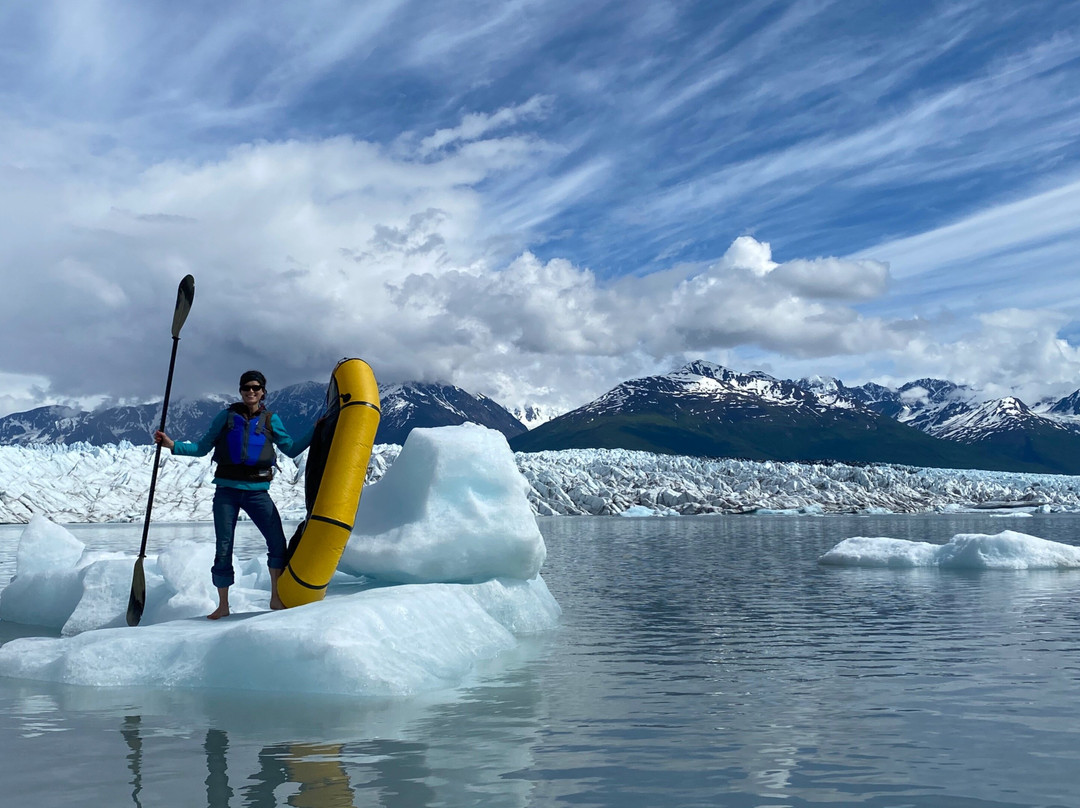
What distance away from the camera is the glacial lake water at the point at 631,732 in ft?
18.1

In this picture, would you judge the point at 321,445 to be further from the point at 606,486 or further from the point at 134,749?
the point at 606,486

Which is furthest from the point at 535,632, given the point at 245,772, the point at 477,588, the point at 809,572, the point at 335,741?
the point at 809,572

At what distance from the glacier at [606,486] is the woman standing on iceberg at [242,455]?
6583 centimetres

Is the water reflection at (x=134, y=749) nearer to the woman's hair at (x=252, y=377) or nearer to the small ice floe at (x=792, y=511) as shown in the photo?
the woman's hair at (x=252, y=377)

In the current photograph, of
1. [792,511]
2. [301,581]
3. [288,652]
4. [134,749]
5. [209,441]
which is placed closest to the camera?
[134,749]

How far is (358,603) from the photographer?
9227 millimetres

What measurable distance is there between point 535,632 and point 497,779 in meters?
7.90

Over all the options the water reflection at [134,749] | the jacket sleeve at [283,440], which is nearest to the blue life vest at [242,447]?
the jacket sleeve at [283,440]

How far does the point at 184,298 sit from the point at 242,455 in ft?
9.88

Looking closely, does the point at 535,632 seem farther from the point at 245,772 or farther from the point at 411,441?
the point at 245,772

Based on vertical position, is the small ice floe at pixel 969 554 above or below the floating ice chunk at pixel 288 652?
below

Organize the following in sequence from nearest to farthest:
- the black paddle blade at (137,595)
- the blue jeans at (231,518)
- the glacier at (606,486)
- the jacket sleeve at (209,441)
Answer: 1. the jacket sleeve at (209,441)
2. the blue jeans at (231,518)
3. the black paddle blade at (137,595)
4. the glacier at (606,486)

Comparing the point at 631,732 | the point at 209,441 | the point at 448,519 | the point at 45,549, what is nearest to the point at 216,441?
the point at 209,441

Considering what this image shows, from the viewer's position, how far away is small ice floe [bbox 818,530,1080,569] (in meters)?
25.3
